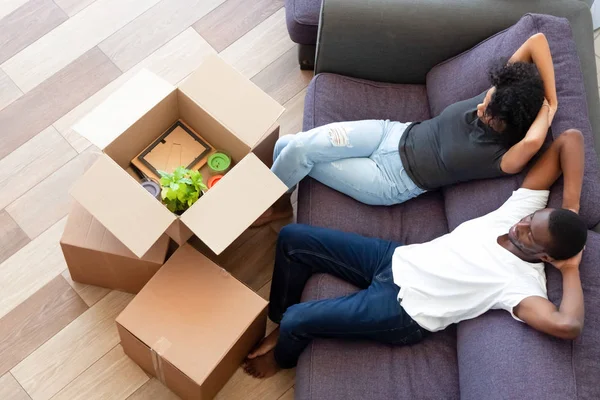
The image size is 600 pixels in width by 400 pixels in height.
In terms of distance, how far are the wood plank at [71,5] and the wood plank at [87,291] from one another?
1.13 metres

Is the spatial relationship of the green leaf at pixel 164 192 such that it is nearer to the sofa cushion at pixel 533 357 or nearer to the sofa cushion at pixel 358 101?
the sofa cushion at pixel 358 101

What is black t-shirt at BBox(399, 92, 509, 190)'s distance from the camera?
188 cm

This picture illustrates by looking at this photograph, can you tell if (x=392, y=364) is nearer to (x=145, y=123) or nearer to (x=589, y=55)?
(x=145, y=123)

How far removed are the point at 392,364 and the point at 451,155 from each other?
2.11 ft

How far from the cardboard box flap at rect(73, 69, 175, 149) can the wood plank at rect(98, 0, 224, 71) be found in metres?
0.68

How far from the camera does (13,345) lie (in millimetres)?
2082

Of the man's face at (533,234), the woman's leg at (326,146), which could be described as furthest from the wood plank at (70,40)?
the man's face at (533,234)

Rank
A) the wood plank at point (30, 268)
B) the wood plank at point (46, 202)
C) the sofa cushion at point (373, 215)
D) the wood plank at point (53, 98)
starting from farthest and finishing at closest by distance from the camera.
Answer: the wood plank at point (53, 98)
the wood plank at point (46, 202)
the wood plank at point (30, 268)
the sofa cushion at point (373, 215)

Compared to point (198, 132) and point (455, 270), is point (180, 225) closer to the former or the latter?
point (198, 132)

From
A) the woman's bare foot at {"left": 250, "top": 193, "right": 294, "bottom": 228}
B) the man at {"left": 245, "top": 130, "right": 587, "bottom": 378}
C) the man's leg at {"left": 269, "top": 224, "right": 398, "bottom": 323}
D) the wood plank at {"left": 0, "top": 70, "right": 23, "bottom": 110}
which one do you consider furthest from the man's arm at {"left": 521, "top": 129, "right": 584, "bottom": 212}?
the wood plank at {"left": 0, "top": 70, "right": 23, "bottom": 110}

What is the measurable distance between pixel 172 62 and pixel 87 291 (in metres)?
0.98

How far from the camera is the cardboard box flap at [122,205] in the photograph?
1.73 meters

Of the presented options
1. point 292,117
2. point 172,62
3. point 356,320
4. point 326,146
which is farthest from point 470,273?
point 172,62

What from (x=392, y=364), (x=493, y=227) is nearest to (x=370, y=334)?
(x=392, y=364)
